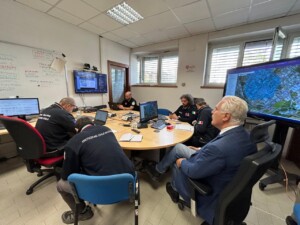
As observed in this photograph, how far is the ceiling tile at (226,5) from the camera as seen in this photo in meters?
2.17

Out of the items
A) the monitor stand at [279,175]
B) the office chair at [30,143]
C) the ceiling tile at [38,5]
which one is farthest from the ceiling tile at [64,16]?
the monitor stand at [279,175]

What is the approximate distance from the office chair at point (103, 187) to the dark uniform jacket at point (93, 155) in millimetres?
140

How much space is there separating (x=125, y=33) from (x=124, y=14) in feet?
2.88

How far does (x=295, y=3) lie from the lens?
2.16 m

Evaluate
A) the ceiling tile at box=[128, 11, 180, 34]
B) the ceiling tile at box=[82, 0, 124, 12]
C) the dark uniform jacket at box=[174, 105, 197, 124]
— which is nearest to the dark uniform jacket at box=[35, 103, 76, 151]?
the ceiling tile at box=[82, 0, 124, 12]

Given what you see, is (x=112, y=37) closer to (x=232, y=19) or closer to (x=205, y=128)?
(x=232, y=19)

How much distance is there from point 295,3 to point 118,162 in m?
3.50

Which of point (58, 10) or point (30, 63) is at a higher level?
point (58, 10)

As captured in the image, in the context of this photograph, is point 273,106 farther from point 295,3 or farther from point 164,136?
point 295,3

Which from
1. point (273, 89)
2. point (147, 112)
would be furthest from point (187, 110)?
point (273, 89)

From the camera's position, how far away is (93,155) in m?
1.01

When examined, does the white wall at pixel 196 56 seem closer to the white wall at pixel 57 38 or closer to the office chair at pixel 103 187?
the white wall at pixel 57 38

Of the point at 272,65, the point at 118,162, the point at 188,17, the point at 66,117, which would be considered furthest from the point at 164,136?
the point at 188,17

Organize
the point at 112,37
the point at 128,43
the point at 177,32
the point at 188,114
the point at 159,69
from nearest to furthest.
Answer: the point at 188,114
the point at 177,32
the point at 112,37
the point at 128,43
the point at 159,69
